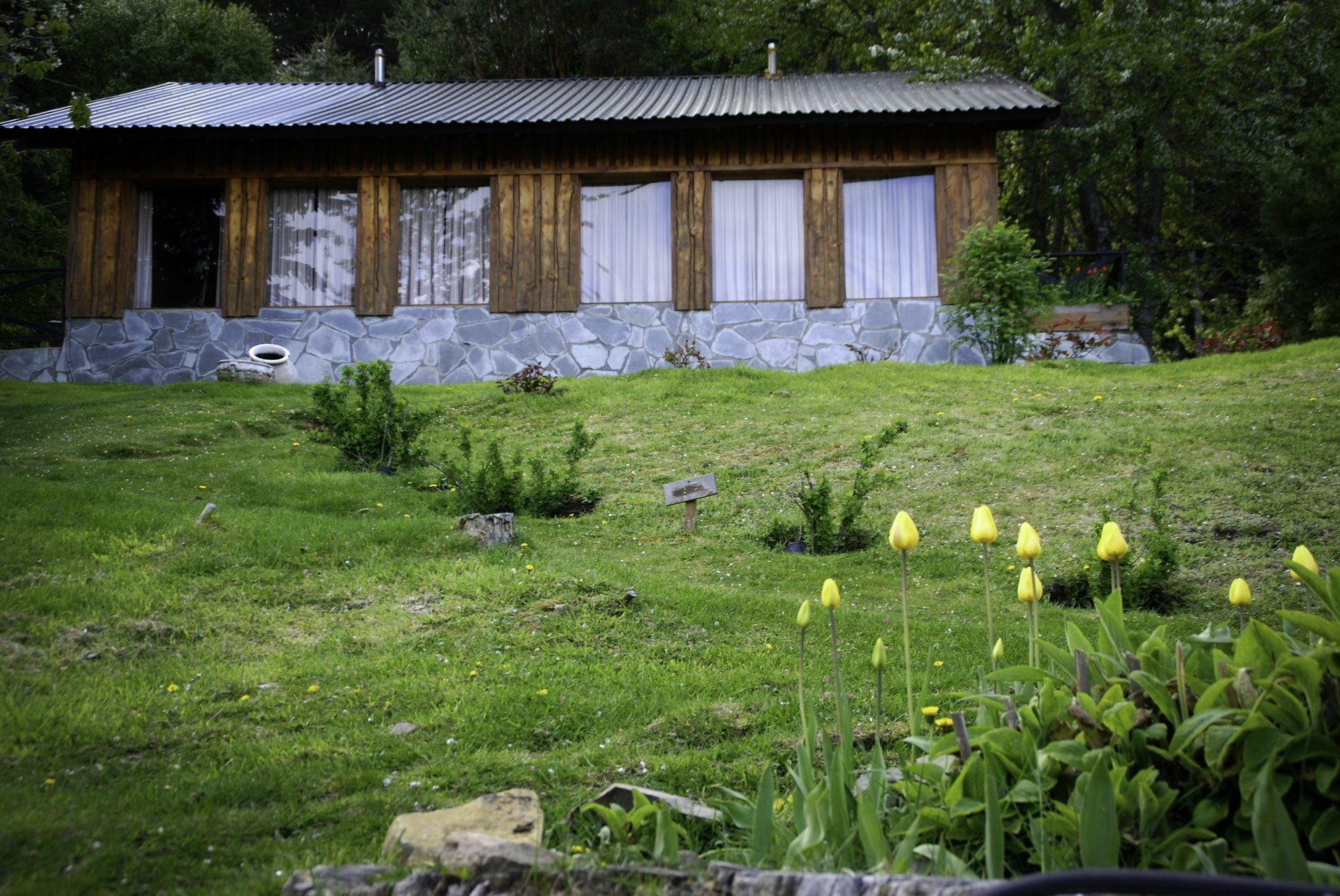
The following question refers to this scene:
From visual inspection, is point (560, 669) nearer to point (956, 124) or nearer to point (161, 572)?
point (161, 572)

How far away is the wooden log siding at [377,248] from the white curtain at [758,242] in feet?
14.8

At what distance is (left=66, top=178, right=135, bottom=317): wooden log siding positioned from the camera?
48.2 feet

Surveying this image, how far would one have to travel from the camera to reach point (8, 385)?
13.7m

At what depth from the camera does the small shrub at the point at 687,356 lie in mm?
14148

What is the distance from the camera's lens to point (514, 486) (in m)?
7.85

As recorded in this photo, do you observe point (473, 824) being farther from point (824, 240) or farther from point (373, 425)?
point (824, 240)

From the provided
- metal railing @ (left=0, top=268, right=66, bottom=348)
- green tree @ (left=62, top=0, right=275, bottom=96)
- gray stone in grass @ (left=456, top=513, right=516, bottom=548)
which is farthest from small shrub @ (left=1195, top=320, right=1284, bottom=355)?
green tree @ (left=62, top=0, right=275, bottom=96)

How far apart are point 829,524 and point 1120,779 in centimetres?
492

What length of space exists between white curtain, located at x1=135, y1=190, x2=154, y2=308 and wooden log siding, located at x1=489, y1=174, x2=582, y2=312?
4926 mm

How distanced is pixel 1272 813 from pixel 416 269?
46.8ft

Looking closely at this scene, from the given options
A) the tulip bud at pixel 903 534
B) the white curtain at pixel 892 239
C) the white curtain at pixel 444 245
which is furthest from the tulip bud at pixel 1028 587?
the white curtain at pixel 444 245

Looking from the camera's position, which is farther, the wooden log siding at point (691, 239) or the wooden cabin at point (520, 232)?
the wooden log siding at point (691, 239)

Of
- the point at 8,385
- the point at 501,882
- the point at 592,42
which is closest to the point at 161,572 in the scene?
the point at 501,882

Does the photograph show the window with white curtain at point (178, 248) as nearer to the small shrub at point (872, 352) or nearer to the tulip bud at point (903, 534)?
the small shrub at point (872, 352)
